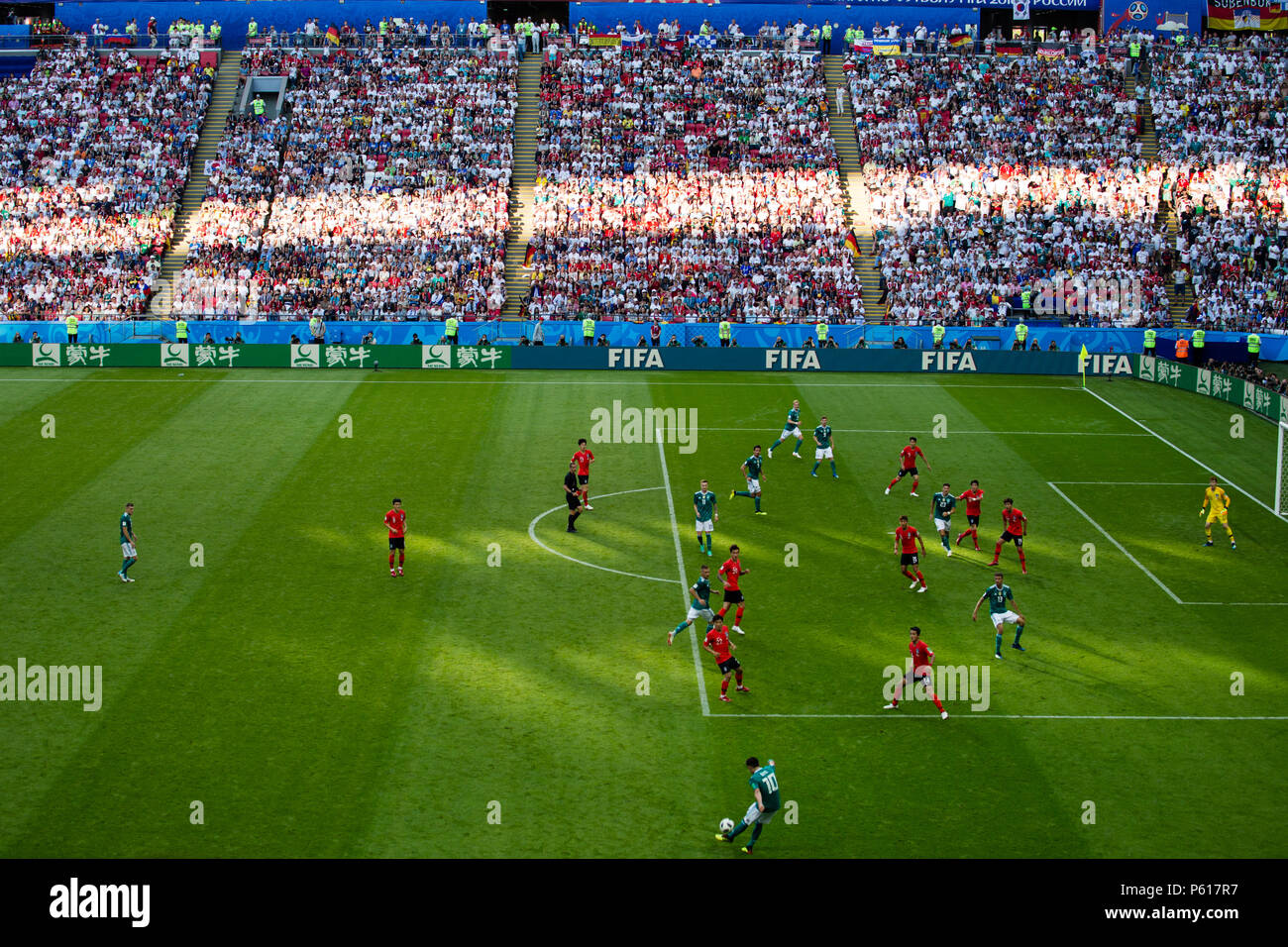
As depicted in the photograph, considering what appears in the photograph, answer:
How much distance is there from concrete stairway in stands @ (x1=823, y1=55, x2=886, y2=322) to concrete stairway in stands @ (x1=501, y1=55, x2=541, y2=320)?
16.0 m

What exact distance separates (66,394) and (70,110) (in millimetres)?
32611

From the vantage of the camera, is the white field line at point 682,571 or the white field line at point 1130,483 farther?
the white field line at point 1130,483

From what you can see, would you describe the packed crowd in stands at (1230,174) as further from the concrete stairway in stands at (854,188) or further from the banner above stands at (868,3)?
the concrete stairway in stands at (854,188)

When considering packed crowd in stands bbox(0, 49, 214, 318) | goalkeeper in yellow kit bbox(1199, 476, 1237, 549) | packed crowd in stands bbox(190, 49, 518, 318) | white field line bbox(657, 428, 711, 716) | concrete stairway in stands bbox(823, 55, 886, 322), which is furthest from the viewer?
concrete stairway in stands bbox(823, 55, 886, 322)

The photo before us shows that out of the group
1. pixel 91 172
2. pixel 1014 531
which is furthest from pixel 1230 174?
pixel 91 172

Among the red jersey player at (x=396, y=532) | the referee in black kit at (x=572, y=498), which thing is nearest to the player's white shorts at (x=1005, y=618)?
the referee in black kit at (x=572, y=498)

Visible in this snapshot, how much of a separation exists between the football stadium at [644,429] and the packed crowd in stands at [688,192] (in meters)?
0.27

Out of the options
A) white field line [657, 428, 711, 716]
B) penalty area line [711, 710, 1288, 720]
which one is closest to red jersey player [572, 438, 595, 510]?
white field line [657, 428, 711, 716]

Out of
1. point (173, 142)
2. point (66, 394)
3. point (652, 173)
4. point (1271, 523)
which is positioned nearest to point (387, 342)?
→ point (66, 394)

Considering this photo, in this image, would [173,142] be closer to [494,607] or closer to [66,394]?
[66,394]

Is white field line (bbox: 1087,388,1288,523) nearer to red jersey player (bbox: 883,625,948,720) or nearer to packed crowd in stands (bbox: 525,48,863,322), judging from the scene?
packed crowd in stands (bbox: 525,48,863,322)

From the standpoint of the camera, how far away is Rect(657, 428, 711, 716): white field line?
22.1 m

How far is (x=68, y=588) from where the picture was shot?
26.5 meters

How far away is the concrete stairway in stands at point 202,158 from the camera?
63.6 meters
